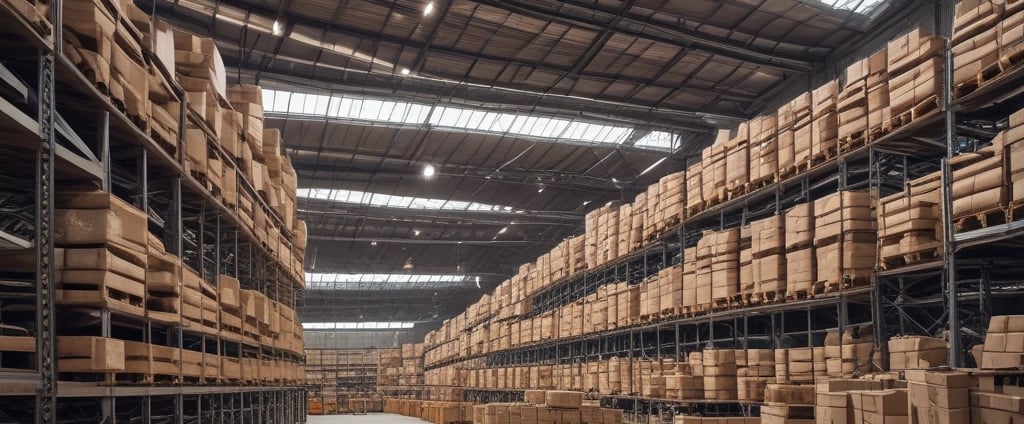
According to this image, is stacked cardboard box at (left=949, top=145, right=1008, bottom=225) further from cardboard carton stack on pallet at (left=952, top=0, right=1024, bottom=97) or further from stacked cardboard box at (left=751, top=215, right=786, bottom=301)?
stacked cardboard box at (left=751, top=215, right=786, bottom=301)

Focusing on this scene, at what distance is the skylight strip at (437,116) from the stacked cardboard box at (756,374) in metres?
11.2

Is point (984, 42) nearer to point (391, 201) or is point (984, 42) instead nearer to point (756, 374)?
point (756, 374)

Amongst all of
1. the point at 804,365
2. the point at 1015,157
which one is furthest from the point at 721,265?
the point at 1015,157

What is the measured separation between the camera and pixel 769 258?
13.1 meters

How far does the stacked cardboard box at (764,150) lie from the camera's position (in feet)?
44.3

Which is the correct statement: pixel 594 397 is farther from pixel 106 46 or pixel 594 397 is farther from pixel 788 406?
pixel 106 46

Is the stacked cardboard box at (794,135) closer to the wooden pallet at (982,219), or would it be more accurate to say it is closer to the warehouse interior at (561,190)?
the warehouse interior at (561,190)

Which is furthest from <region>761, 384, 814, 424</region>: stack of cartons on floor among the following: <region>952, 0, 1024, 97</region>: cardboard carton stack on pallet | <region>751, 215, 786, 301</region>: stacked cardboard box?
<region>952, 0, 1024, 97</region>: cardboard carton stack on pallet

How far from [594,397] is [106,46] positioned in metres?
15.3

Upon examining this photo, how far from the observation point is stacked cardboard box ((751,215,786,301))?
12.9 m

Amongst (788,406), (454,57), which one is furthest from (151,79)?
(454,57)

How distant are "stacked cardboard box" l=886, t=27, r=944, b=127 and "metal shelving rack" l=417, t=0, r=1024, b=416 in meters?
0.16

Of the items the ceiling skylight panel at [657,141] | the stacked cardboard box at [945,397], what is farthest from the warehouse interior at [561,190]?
the ceiling skylight panel at [657,141]

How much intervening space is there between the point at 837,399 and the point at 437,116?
16.9 metres
